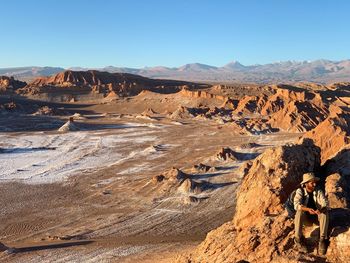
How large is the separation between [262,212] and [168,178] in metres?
14.8

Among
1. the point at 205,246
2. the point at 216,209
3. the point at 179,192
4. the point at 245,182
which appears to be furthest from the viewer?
the point at 179,192

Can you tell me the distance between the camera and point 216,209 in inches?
816

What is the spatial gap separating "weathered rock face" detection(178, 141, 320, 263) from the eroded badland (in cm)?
2

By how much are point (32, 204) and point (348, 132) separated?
16.9 m

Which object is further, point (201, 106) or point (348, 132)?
point (201, 106)

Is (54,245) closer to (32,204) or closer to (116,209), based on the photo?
(116,209)

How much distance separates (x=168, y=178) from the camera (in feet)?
79.7

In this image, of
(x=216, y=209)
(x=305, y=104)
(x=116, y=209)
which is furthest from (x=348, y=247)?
(x=305, y=104)

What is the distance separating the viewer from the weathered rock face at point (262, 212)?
8508 millimetres

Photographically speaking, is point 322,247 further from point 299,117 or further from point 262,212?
point 299,117

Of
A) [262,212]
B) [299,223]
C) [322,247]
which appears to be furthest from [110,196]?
[322,247]

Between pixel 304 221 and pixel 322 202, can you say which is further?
pixel 304 221

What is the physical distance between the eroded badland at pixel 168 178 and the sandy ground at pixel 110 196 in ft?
0.21

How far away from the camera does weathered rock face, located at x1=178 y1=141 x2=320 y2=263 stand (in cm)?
851
